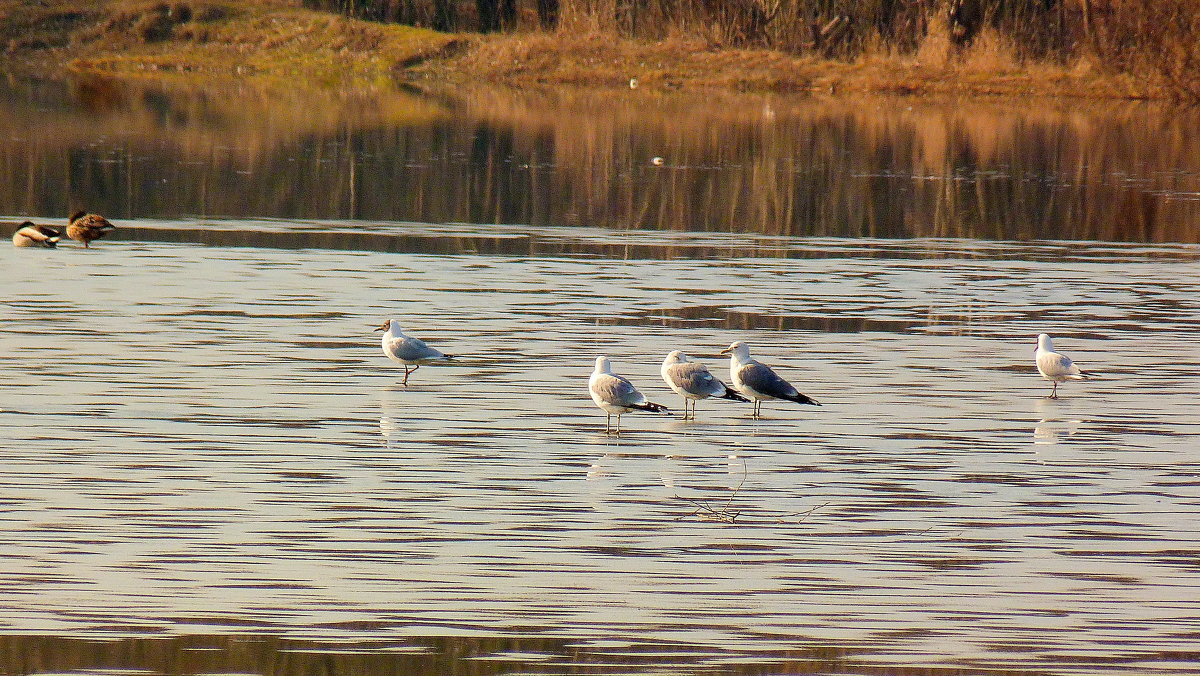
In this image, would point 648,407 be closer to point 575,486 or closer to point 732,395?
point 732,395

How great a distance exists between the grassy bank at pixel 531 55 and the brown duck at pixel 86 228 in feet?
118

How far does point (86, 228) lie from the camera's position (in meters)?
21.7

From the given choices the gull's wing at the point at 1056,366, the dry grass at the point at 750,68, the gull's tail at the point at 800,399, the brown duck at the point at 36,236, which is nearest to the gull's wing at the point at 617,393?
the gull's tail at the point at 800,399

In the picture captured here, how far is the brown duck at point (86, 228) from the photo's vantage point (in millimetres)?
21625

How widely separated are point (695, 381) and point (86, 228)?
12.0 meters

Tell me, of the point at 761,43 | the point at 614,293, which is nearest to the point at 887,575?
the point at 614,293

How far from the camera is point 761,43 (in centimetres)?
6356

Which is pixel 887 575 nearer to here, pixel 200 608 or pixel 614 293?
pixel 200 608

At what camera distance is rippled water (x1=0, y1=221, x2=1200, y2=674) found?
7.24 meters

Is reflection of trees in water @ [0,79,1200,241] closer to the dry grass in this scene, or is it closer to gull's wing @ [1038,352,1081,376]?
the dry grass

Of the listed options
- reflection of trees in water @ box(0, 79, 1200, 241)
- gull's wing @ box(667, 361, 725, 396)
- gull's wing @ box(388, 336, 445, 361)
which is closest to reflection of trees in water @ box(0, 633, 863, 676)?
gull's wing @ box(667, 361, 725, 396)

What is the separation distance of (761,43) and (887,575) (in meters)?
56.6

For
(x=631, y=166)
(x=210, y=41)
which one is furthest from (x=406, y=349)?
(x=210, y=41)

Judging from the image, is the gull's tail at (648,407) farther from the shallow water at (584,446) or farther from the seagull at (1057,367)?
the seagull at (1057,367)
